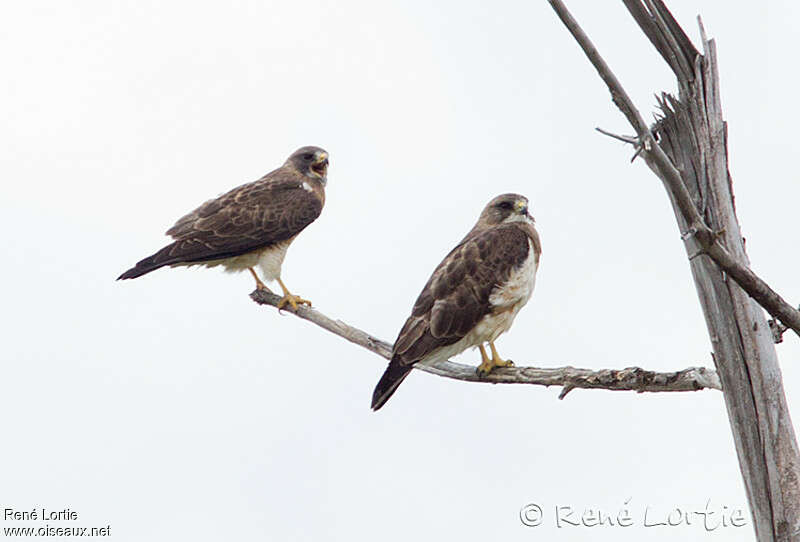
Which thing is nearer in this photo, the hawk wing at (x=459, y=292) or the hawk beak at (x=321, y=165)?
the hawk wing at (x=459, y=292)

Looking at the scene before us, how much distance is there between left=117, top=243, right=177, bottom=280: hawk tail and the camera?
1005 cm

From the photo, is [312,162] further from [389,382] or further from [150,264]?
[389,382]

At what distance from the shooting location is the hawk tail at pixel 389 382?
7.35 meters

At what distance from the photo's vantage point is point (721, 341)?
525 centimetres

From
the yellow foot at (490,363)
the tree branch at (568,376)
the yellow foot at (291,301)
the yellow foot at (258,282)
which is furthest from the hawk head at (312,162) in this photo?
the yellow foot at (490,363)

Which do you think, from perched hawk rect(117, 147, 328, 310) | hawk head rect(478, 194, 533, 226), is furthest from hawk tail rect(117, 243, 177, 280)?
hawk head rect(478, 194, 533, 226)

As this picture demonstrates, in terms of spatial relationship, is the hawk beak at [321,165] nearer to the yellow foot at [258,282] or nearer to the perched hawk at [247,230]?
the perched hawk at [247,230]

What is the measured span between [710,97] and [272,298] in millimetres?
6144

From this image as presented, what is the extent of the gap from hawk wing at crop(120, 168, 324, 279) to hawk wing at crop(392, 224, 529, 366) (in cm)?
303

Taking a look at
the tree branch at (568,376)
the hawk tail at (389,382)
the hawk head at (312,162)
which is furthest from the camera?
the hawk head at (312,162)

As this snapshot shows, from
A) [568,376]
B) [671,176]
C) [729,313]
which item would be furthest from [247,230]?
[671,176]

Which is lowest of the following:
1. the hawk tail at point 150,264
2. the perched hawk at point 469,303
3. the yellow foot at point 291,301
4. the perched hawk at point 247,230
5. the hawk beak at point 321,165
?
the perched hawk at point 469,303

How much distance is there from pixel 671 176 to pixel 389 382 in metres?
3.34

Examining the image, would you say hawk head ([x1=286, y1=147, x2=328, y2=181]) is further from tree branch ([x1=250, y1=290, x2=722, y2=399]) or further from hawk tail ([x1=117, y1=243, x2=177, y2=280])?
tree branch ([x1=250, y1=290, x2=722, y2=399])
